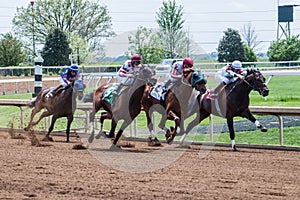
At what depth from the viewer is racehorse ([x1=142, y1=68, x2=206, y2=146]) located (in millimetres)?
11802

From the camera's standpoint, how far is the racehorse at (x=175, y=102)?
1180 centimetres

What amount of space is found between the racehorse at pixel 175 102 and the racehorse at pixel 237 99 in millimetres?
507

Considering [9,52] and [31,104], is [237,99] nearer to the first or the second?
[31,104]

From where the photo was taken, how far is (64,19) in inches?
1884

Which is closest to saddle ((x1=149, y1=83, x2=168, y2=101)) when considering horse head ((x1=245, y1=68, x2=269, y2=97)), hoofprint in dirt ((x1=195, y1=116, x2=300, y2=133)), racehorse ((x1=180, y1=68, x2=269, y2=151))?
racehorse ((x1=180, y1=68, x2=269, y2=151))

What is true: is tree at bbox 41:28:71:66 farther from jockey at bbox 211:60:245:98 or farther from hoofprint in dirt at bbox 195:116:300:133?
jockey at bbox 211:60:245:98

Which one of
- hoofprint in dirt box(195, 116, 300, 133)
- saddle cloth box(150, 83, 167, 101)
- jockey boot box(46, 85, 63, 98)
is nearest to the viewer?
saddle cloth box(150, 83, 167, 101)

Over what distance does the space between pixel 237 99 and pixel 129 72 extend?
206 cm

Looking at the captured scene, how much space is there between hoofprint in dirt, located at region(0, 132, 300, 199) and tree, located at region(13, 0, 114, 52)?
121 feet

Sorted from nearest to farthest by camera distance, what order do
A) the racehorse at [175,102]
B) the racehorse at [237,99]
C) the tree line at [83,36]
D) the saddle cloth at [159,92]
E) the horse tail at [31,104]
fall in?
1. the racehorse at [237,99]
2. the racehorse at [175,102]
3. the saddle cloth at [159,92]
4. the horse tail at [31,104]
5. the tree line at [83,36]

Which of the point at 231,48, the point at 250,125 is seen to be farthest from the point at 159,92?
the point at 231,48

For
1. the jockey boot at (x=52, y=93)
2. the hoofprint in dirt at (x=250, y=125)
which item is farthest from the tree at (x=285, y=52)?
the jockey boot at (x=52, y=93)

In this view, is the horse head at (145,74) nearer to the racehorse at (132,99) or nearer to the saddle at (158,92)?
the racehorse at (132,99)

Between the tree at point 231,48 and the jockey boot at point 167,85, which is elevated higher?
the tree at point 231,48
